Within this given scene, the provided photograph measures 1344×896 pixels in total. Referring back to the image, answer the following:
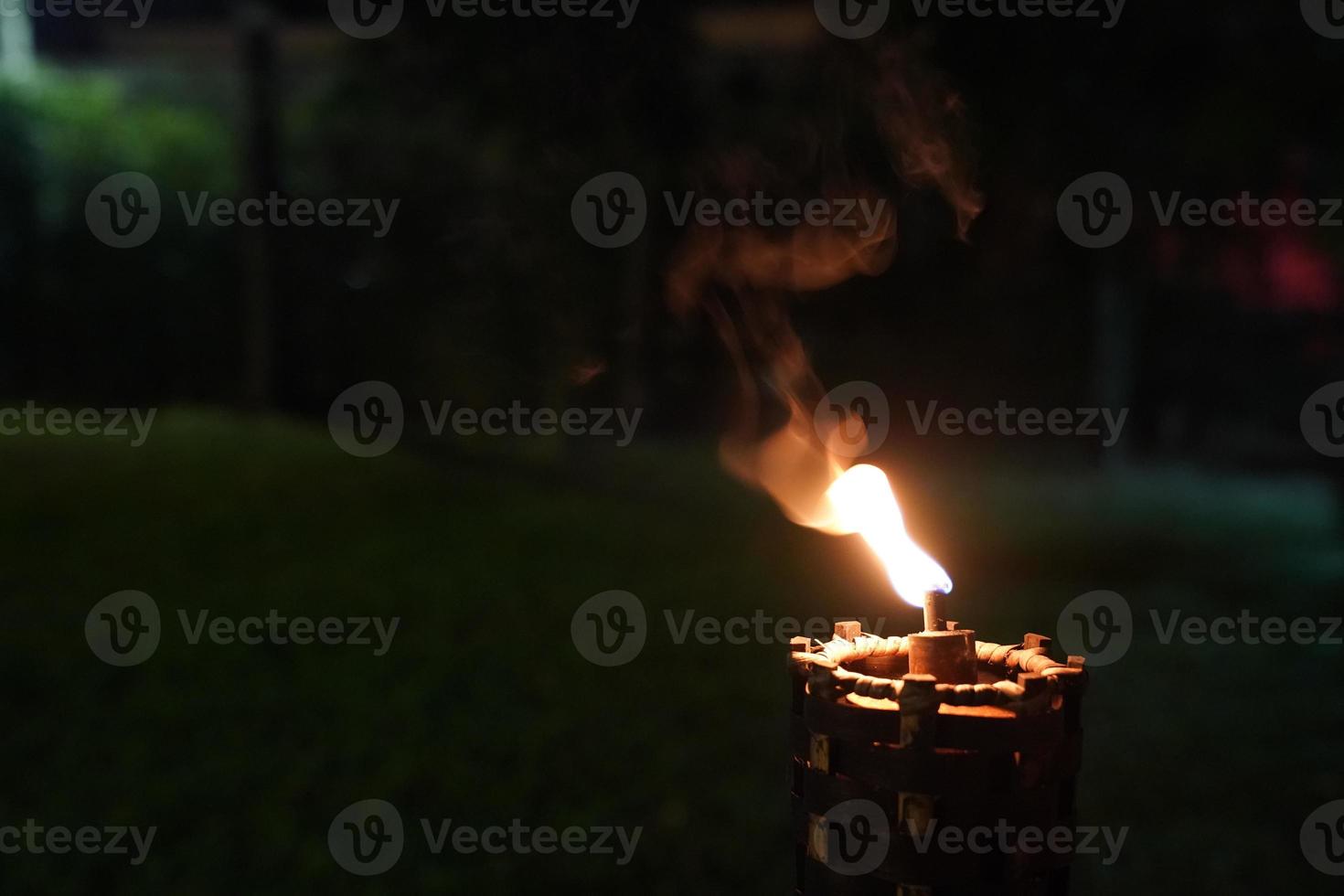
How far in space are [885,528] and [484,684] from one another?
5.46 metres

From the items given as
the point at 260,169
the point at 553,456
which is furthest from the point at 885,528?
the point at 553,456

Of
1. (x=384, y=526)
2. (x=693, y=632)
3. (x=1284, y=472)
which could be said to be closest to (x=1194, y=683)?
(x=693, y=632)

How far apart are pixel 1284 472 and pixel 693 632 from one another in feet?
63.4

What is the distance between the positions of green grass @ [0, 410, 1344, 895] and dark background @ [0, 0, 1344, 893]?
0.04 m

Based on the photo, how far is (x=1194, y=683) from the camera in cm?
879

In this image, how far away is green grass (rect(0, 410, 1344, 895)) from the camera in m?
5.91

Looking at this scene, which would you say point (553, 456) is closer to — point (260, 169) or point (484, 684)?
point (260, 169)

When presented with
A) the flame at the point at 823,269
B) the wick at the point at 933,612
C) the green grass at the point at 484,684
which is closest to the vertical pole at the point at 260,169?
the green grass at the point at 484,684

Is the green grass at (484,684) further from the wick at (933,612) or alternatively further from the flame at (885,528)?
the wick at (933,612)

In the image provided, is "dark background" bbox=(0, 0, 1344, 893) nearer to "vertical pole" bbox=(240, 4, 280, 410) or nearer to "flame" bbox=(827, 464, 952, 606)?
"vertical pole" bbox=(240, 4, 280, 410)

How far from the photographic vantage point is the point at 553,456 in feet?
53.0

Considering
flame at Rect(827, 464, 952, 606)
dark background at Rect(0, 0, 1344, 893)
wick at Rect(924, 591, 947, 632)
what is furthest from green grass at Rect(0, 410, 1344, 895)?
wick at Rect(924, 591, 947, 632)

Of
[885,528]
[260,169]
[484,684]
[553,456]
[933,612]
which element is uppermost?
[260,169]

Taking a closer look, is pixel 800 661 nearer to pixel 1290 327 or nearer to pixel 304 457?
pixel 304 457
